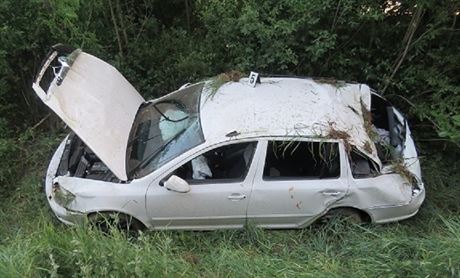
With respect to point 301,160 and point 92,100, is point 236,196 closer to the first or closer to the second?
point 301,160

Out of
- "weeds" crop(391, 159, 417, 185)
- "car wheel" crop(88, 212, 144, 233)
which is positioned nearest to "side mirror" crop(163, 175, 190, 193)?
"car wheel" crop(88, 212, 144, 233)

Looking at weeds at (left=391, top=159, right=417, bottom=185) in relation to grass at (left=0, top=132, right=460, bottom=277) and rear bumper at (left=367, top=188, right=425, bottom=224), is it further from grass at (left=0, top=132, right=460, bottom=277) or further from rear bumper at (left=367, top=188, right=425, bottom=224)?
→ grass at (left=0, top=132, right=460, bottom=277)

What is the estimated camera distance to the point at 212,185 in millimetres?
5191

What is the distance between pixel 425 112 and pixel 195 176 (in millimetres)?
3329

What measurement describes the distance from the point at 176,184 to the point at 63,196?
1201 mm

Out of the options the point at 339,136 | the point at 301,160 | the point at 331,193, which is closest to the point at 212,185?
the point at 301,160

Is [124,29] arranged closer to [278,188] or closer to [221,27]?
[221,27]

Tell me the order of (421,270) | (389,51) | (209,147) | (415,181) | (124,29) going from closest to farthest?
(421,270) → (209,147) → (415,181) → (389,51) → (124,29)

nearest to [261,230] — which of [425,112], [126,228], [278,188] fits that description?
[278,188]

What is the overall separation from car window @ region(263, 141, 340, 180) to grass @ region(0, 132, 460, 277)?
0.61 metres

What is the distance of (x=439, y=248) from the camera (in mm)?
4211

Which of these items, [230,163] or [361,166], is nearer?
[230,163]

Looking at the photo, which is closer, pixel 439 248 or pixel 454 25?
pixel 439 248

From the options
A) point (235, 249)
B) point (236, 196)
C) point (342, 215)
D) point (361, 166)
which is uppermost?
point (361, 166)
